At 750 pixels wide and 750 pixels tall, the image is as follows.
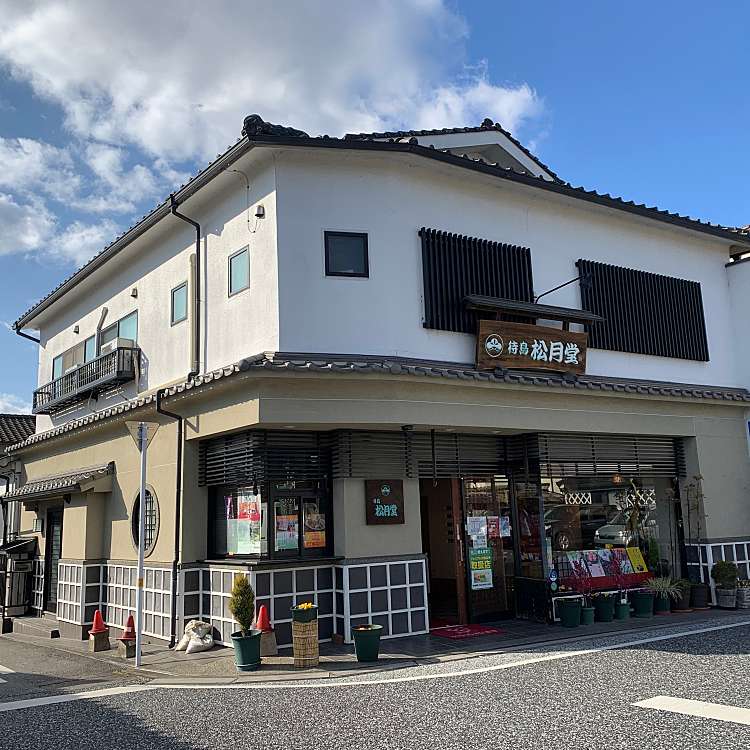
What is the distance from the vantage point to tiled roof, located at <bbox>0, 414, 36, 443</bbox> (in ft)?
71.2

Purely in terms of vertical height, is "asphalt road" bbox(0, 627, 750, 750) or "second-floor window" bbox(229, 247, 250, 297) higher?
"second-floor window" bbox(229, 247, 250, 297)

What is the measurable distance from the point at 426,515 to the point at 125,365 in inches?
262

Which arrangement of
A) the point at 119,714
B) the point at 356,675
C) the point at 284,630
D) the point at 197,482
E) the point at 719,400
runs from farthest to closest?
the point at 719,400, the point at 197,482, the point at 284,630, the point at 356,675, the point at 119,714

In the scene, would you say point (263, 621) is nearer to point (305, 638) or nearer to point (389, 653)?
point (305, 638)

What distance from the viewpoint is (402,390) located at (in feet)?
33.7

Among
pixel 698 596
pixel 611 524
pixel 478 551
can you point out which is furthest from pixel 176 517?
pixel 698 596

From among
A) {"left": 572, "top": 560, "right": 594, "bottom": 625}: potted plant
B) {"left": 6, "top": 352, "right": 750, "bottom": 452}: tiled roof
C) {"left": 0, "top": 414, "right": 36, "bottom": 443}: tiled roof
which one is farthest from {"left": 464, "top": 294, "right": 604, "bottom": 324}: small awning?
{"left": 0, "top": 414, "right": 36, "bottom": 443}: tiled roof

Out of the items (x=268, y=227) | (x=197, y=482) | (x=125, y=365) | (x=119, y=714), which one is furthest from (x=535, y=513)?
(x=125, y=365)

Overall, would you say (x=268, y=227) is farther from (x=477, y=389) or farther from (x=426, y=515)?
(x=426, y=515)

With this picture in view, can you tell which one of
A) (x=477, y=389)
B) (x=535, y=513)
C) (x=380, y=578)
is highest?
(x=477, y=389)

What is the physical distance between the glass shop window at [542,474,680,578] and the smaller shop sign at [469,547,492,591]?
1.00 meters

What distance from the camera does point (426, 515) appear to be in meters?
14.6

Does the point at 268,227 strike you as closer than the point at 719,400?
Yes

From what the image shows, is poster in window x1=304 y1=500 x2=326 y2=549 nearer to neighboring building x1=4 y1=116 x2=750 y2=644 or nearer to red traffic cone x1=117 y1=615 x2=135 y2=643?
neighboring building x1=4 y1=116 x2=750 y2=644
